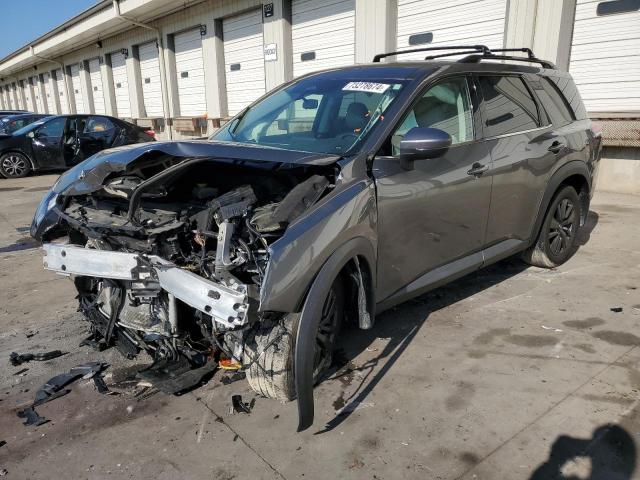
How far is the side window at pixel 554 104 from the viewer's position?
14.6ft

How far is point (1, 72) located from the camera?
39781 millimetres

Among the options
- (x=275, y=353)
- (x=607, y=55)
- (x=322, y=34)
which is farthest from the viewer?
(x=322, y=34)

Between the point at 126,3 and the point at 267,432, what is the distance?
17.6m

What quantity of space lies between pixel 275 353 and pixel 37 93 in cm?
4100

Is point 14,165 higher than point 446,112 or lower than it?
lower

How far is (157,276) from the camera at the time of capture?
2.61m

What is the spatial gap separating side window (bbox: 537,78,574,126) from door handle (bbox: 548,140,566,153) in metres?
0.20

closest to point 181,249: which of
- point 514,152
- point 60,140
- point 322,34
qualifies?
point 514,152

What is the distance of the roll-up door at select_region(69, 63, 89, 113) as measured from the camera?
89.3 ft

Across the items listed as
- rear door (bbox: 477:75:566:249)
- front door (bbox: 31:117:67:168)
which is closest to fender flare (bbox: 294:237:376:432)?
rear door (bbox: 477:75:566:249)

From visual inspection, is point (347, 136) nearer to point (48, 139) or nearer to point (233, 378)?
point (233, 378)

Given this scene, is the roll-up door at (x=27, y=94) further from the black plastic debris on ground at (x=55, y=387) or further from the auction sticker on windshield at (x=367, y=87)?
the auction sticker on windshield at (x=367, y=87)

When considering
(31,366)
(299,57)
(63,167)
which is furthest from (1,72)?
(31,366)

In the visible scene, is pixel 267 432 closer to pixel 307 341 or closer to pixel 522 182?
pixel 307 341
